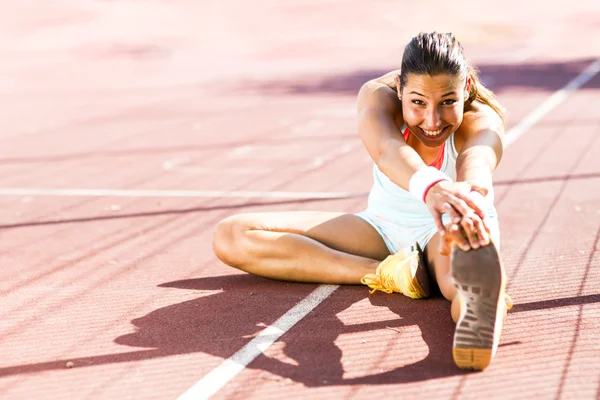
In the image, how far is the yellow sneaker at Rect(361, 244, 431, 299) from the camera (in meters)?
4.59

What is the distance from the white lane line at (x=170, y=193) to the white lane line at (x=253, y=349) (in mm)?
2685

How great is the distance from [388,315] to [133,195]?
13.0ft

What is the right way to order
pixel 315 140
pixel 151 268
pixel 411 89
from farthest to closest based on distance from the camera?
pixel 315 140
pixel 151 268
pixel 411 89

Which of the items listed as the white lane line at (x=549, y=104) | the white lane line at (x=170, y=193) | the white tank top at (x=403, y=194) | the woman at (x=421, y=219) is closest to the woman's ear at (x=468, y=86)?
the woman at (x=421, y=219)

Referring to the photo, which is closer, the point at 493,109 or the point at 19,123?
the point at 493,109

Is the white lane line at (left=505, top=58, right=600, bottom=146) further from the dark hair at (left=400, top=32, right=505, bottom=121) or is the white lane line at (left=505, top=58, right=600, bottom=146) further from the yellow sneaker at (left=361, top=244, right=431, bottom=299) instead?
the dark hair at (left=400, top=32, right=505, bottom=121)

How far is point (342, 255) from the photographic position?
5020 millimetres

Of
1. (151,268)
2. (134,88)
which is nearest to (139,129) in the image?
(134,88)

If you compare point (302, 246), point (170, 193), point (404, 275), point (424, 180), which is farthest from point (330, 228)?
point (170, 193)

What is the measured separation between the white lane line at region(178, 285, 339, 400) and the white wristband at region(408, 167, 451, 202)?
101 centimetres

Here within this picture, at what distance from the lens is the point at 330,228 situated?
516 centimetres

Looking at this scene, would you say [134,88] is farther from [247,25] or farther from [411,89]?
[411,89]

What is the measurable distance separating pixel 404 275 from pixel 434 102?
0.95 m

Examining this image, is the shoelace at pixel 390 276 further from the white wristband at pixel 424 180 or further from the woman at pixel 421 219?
the white wristband at pixel 424 180
